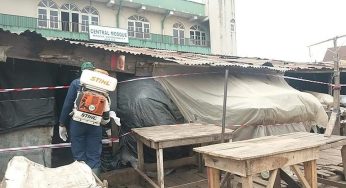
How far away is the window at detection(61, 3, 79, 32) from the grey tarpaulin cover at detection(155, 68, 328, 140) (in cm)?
1605

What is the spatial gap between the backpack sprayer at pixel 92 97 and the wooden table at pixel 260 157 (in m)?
1.68

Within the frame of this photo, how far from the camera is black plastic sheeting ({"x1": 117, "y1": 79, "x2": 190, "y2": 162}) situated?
633cm

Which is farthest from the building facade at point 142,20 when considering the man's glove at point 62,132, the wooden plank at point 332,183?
the wooden plank at point 332,183

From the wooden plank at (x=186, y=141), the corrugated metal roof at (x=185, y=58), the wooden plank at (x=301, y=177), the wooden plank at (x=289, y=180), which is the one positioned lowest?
the wooden plank at (x=289, y=180)

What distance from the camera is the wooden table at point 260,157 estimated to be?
11.5 ft

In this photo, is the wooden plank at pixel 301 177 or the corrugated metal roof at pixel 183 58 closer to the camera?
the wooden plank at pixel 301 177

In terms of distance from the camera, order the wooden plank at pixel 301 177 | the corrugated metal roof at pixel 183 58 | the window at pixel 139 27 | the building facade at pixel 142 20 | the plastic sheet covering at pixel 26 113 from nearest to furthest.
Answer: the wooden plank at pixel 301 177 < the plastic sheet covering at pixel 26 113 < the corrugated metal roof at pixel 183 58 < the building facade at pixel 142 20 < the window at pixel 139 27

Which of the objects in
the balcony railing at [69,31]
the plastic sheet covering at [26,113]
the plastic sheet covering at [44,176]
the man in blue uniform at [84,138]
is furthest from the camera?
the balcony railing at [69,31]

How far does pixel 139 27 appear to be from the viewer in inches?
955

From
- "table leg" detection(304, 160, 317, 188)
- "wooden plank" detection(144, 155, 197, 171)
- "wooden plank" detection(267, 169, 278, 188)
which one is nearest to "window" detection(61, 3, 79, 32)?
"wooden plank" detection(144, 155, 197, 171)

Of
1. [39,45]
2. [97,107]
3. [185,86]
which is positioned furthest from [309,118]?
[39,45]

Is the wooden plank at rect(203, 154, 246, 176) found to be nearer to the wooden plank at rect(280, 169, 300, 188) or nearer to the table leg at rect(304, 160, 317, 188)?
the table leg at rect(304, 160, 317, 188)

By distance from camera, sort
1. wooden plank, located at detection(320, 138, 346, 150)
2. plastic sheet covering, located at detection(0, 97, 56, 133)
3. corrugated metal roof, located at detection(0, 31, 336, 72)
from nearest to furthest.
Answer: wooden plank, located at detection(320, 138, 346, 150), plastic sheet covering, located at detection(0, 97, 56, 133), corrugated metal roof, located at detection(0, 31, 336, 72)

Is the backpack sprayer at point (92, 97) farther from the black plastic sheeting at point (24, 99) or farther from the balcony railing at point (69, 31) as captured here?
the balcony railing at point (69, 31)
